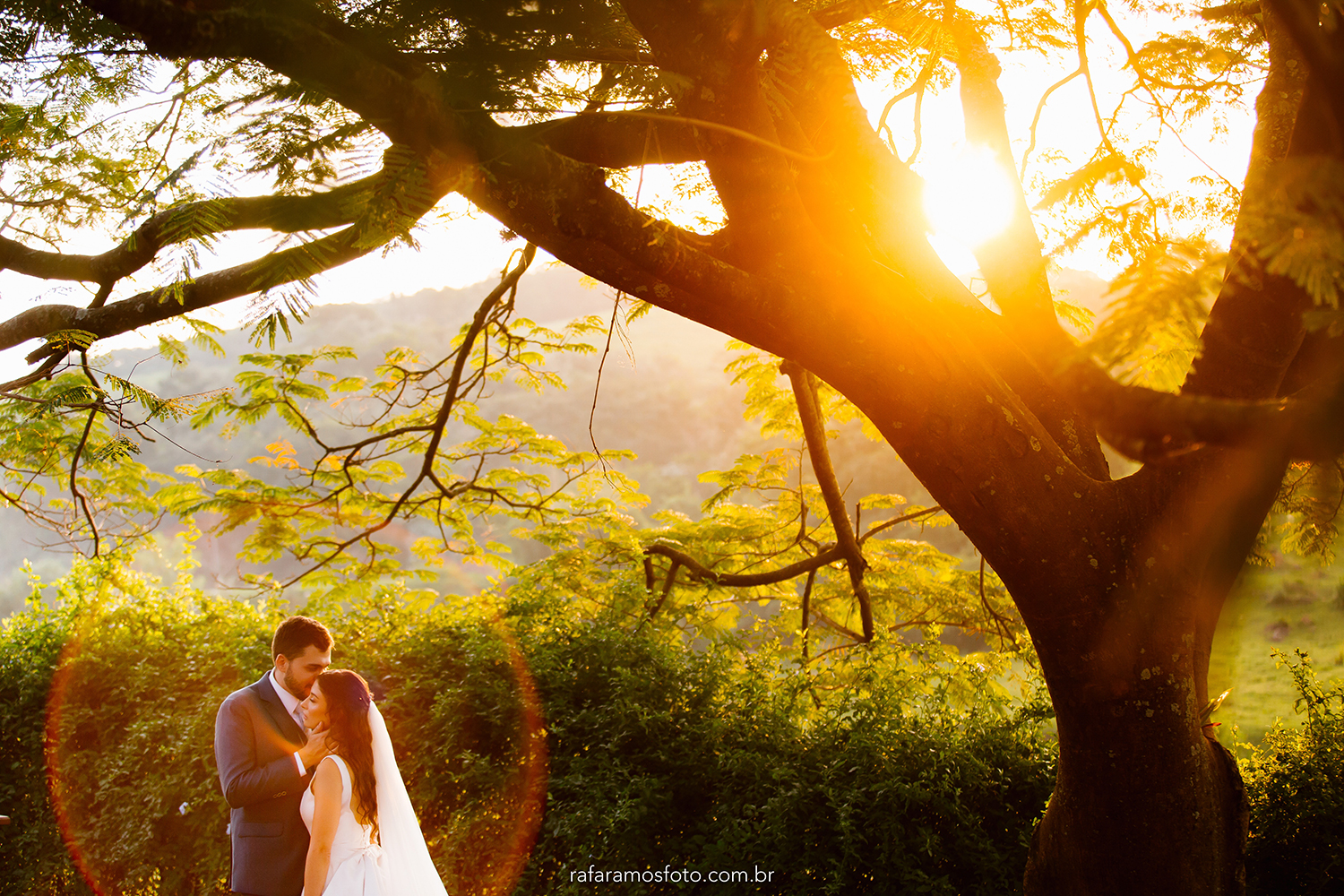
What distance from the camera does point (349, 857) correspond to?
3189 millimetres

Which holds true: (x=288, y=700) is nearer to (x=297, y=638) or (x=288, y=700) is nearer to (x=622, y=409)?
(x=297, y=638)

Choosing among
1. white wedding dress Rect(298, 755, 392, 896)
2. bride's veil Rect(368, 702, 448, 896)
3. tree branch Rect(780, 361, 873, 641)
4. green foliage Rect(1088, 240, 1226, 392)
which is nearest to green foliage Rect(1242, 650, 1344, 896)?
tree branch Rect(780, 361, 873, 641)

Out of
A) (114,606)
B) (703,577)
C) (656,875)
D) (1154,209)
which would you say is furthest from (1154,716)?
(114,606)

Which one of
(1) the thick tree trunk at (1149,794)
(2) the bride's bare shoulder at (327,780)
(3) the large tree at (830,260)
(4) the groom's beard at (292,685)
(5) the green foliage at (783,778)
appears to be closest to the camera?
(3) the large tree at (830,260)

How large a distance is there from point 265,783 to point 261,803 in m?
0.10

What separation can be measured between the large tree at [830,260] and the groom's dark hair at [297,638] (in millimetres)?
1349

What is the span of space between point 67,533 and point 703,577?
4384mm

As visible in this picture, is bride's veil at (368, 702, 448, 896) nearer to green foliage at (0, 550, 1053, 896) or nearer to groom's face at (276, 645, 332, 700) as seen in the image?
groom's face at (276, 645, 332, 700)

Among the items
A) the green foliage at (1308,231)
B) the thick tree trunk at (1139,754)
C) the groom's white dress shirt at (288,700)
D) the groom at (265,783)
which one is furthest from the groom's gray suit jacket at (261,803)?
the green foliage at (1308,231)

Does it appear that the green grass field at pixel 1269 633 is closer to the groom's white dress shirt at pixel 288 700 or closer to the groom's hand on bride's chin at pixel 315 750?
the groom's hand on bride's chin at pixel 315 750

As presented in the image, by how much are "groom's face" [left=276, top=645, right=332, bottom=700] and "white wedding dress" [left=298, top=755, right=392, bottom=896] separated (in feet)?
1.52

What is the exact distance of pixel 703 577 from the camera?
619 centimetres

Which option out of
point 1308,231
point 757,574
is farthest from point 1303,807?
point 1308,231

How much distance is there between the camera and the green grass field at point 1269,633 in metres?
2.83
